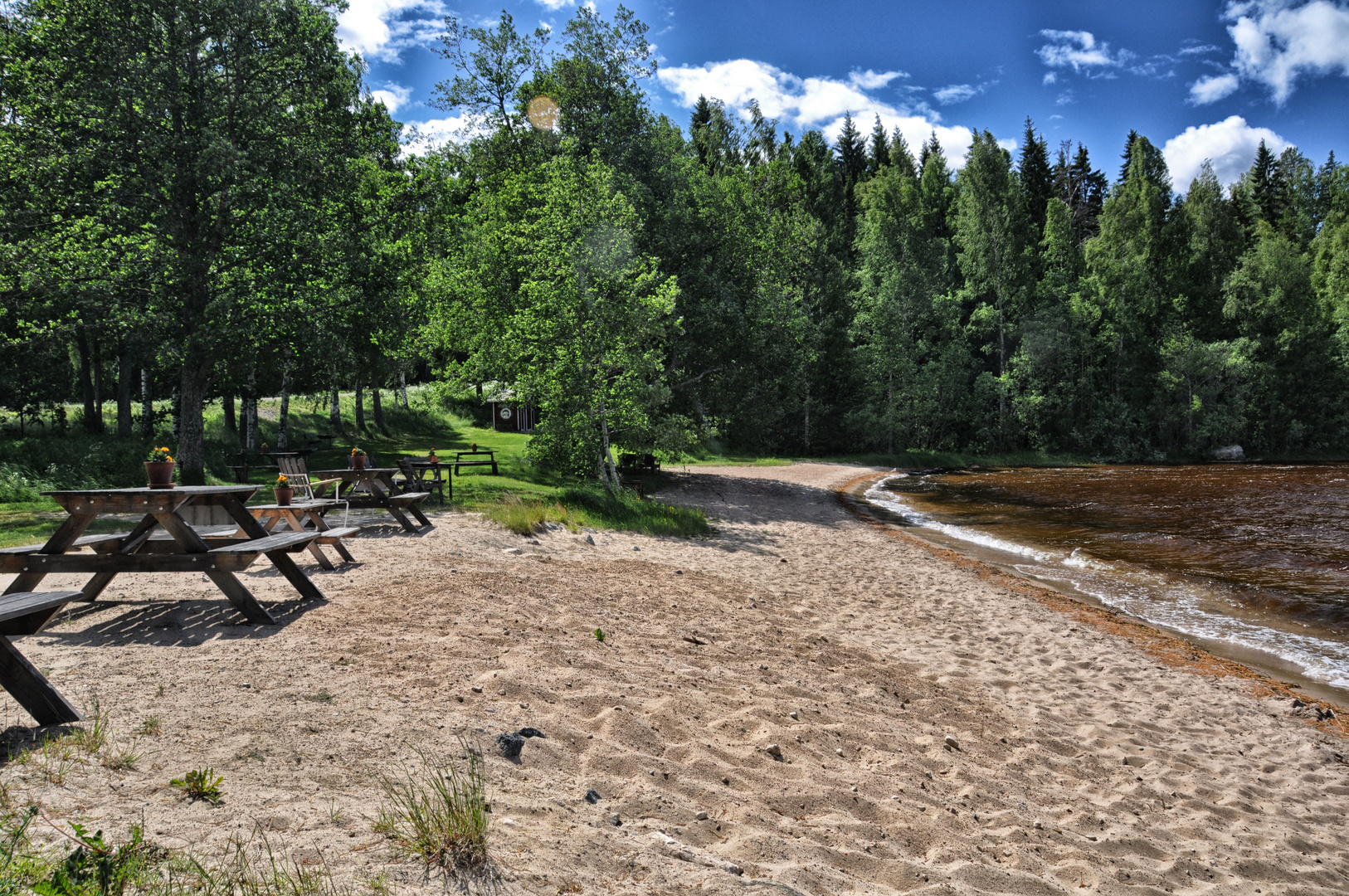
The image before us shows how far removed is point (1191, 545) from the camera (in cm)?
1572

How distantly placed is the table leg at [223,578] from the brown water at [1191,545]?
34.6ft

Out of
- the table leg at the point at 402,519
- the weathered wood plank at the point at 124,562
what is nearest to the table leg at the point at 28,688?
the weathered wood plank at the point at 124,562

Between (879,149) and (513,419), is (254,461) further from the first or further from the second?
(879,149)

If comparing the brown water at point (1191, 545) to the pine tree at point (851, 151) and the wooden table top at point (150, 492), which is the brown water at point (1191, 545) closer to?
the wooden table top at point (150, 492)

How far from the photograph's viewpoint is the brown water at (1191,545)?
980cm

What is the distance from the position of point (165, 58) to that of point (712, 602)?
16.9 m

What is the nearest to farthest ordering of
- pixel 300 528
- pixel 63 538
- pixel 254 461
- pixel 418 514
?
pixel 63 538 < pixel 300 528 < pixel 418 514 < pixel 254 461

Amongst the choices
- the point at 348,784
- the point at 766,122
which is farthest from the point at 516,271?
the point at 766,122

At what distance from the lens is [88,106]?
14.5 metres

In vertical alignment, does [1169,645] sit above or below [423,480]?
below

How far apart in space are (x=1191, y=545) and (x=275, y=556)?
692 inches

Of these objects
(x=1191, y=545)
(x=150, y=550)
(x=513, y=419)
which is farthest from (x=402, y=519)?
(x=513, y=419)

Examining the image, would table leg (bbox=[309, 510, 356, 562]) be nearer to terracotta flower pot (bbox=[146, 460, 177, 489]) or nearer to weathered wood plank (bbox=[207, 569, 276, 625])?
terracotta flower pot (bbox=[146, 460, 177, 489])

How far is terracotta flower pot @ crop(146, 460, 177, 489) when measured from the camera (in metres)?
5.75
